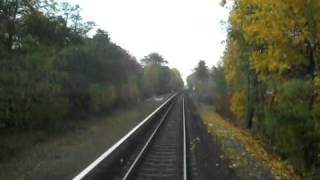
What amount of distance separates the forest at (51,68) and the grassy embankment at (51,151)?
140cm

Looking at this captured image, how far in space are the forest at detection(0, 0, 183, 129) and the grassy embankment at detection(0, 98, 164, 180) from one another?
1.40 metres

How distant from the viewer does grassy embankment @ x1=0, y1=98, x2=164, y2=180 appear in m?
17.0

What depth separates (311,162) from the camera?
2159 centimetres

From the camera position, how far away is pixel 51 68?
3403 centimetres

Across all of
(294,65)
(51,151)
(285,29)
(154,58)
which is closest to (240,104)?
(294,65)

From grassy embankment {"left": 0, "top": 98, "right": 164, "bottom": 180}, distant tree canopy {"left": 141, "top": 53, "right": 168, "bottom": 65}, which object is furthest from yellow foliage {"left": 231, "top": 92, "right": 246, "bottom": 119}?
distant tree canopy {"left": 141, "top": 53, "right": 168, "bottom": 65}

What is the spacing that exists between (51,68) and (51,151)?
12062 millimetres

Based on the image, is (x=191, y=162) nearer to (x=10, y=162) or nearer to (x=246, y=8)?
(x=10, y=162)

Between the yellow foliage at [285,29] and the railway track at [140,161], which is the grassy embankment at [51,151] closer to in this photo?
the railway track at [140,161]

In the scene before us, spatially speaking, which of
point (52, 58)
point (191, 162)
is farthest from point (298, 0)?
point (52, 58)

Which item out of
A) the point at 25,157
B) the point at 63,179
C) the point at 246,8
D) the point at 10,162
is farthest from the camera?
the point at 246,8

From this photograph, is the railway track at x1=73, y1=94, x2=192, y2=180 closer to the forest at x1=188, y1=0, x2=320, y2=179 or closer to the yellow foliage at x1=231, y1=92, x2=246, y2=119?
the forest at x1=188, y1=0, x2=320, y2=179

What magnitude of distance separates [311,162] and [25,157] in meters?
11.4

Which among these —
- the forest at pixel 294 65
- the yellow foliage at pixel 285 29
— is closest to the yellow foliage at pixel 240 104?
the forest at pixel 294 65
